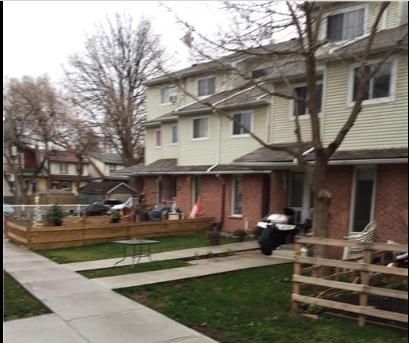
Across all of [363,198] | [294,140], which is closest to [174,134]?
[294,140]

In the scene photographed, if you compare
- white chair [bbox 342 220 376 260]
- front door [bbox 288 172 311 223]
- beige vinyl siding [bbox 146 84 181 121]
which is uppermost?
beige vinyl siding [bbox 146 84 181 121]

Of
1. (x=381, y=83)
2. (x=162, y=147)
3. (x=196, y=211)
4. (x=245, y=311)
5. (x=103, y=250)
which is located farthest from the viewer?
(x=162, y=147)

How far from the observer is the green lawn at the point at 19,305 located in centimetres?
472

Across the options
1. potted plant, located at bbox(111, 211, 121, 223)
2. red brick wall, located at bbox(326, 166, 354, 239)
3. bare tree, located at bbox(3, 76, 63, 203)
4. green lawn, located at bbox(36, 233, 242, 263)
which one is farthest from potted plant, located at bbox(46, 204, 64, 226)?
bare tree, located at bbox(3, 76, 63, 203)

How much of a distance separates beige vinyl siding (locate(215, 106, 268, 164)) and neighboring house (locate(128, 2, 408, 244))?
0.12 feet

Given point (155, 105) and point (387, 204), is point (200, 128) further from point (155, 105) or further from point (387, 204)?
point (387, 204)

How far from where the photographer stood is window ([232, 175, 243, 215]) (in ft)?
43.8

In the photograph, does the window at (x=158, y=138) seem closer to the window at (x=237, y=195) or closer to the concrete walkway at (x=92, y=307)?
the window at (x=237, y=195)

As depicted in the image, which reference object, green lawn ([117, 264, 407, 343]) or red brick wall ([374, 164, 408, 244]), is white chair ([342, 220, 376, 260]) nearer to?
red brick wall ([374, 164, 408, 244])

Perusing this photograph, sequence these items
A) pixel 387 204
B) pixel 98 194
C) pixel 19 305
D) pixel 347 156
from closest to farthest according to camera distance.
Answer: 1. pixel 19 305
2. pixel 387 204
3. pixel 347 156
4. pixel 98 194

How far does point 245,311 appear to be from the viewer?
4.94 m

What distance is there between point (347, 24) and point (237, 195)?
7.06m

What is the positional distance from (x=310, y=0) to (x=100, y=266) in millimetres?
6272

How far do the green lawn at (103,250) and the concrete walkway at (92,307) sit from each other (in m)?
0.50
